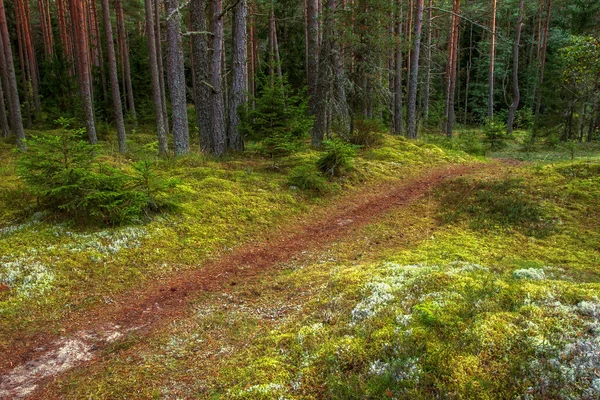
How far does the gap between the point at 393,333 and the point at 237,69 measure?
1067cm

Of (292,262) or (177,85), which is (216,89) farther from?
(292,262)

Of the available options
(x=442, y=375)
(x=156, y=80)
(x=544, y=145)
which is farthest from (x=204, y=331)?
(x=544, y=145)

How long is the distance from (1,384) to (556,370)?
174 inches

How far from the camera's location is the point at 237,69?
38.6ft

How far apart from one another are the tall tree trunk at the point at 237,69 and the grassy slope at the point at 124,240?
2128mm

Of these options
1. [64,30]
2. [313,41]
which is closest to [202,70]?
[313,41]

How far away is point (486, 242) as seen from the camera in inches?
233

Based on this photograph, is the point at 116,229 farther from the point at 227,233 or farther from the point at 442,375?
the point at 442,375

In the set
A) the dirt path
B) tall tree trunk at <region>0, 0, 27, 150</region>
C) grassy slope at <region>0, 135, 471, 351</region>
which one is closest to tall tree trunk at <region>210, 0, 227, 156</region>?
grassy slope at <region>0, 135, 471, 351</region>

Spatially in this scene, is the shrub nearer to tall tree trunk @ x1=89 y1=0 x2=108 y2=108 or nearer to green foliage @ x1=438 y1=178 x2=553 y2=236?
green foliage @ x1=438 y1=178 x2=553 y2=236

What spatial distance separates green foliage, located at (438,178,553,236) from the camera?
666 centimetres

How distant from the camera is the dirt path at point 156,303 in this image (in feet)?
11.6

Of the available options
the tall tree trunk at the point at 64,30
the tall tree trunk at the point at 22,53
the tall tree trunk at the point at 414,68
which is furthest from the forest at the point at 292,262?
the tall tree trunk at the point at 64,30

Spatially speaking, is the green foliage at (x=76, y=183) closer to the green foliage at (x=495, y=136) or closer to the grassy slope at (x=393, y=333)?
the grassy slope at (x=393, y=333)
